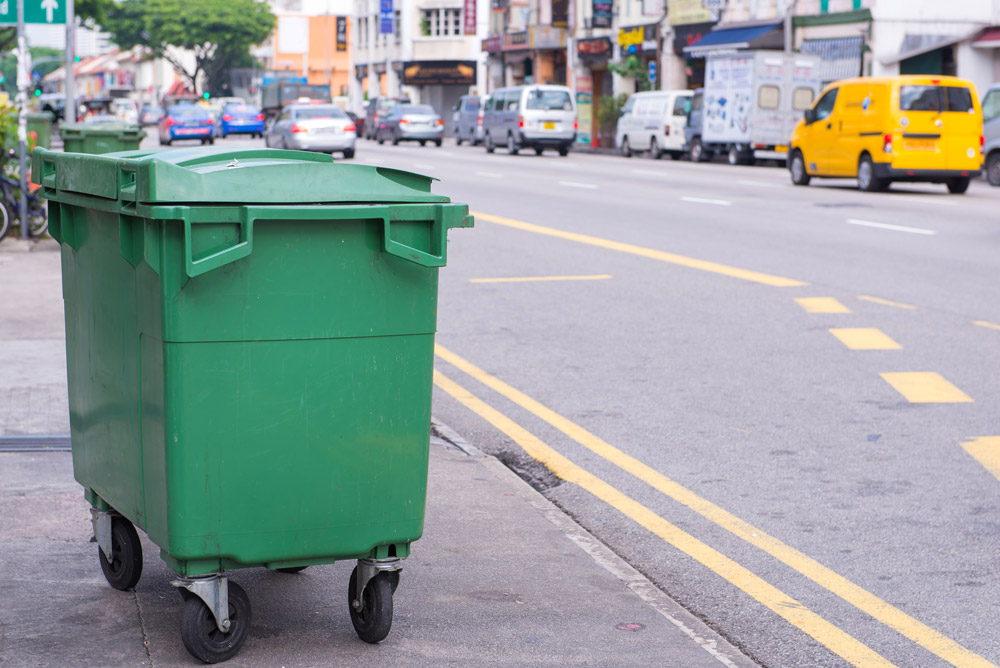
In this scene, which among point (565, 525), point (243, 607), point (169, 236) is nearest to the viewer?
point (169, 236)

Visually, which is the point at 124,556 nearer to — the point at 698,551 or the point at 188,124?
the point at 698,551

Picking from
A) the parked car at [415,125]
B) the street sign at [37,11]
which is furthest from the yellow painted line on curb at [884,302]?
the parked car at [415,125]

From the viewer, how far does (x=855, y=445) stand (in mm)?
6352

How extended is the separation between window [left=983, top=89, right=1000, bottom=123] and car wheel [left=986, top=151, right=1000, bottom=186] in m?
0.65

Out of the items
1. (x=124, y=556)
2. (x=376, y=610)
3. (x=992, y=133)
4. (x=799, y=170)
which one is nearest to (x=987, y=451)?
(x=376, y=610)

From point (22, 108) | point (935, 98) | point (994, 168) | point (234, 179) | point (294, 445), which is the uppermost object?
point (935, 98)

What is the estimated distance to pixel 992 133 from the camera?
84.8 feet

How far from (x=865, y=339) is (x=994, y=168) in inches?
738

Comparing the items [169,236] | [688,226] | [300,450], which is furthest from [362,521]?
[688,226]

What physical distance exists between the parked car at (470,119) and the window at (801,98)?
43.3 feet

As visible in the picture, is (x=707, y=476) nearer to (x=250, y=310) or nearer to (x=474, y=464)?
(x=474, y=464)

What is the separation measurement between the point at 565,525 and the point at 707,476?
95 cm

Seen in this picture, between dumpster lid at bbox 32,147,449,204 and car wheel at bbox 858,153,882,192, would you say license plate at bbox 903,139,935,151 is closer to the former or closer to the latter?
car wheel at bbox 858,153,882,192

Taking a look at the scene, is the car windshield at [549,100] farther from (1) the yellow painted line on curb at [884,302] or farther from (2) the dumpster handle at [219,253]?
(2) the dumpster handle at [219,253]
